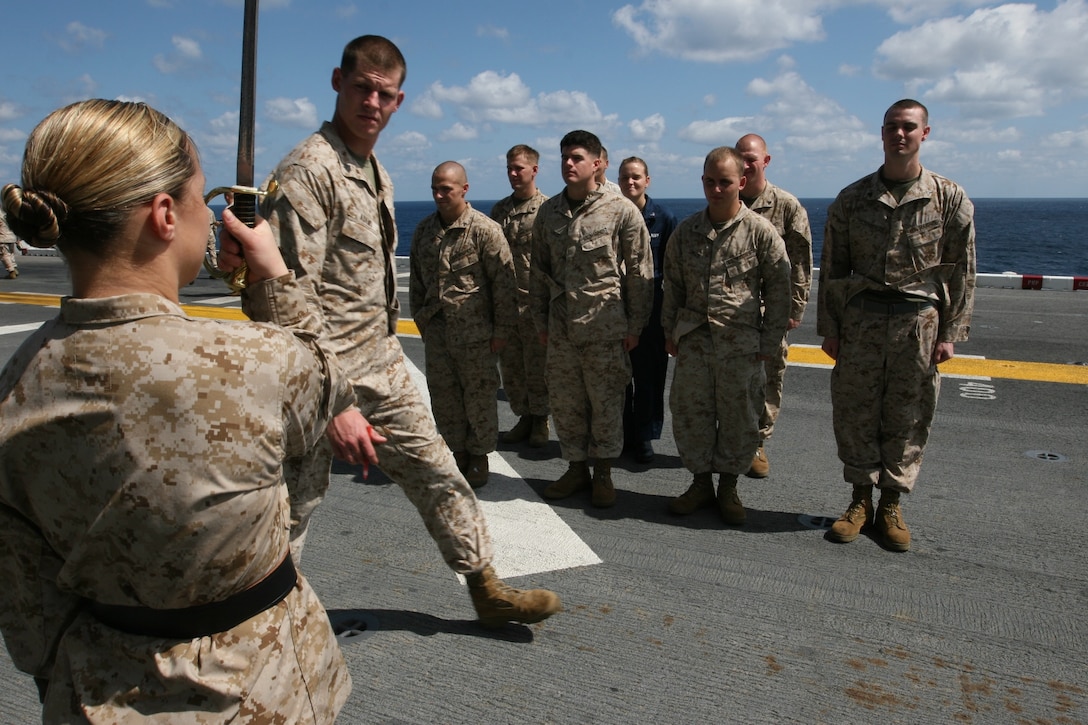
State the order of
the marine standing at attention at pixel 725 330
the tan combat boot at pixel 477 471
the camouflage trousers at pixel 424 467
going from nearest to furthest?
1. the camouflage trousers at pixel 424 467
2. the marine standing at attention at pixel 725 330
3. the tan combat boot at pixel 477 471

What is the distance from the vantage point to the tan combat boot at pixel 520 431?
6.20m

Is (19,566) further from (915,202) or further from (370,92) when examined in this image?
(915,202)

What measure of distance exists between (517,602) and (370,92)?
6.39ft

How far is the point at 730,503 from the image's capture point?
4586mm

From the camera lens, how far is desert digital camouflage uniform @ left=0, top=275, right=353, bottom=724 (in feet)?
4.08

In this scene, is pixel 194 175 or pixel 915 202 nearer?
pixel 194 175

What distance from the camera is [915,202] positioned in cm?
423

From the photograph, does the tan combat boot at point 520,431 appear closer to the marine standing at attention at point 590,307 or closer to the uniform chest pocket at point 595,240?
the marine standing at attention at point 590,307

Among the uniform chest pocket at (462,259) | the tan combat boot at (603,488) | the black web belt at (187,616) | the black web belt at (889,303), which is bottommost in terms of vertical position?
the tan combat boot at (603,488)

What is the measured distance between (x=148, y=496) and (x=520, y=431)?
16.4 feet

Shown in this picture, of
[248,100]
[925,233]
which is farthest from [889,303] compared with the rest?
[248,100]

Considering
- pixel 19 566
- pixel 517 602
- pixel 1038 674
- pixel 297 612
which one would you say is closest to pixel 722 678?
pixel 517 602

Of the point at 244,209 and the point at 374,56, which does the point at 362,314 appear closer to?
the point at 374,56

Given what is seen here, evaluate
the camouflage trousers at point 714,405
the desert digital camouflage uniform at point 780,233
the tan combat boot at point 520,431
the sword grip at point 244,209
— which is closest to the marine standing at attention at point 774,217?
the desert digital camouflage uniform at point 780,233
